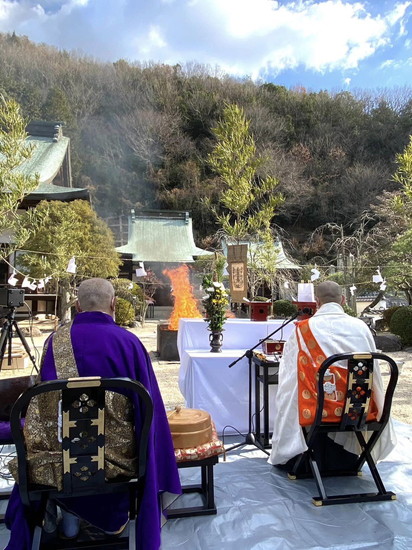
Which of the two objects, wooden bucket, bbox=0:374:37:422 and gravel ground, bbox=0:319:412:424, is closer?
wooden bucket, bbox=0:374:37:422

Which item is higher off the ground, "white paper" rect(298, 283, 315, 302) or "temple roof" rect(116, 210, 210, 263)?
"temple roof" rect(116, 210, 210, 263)

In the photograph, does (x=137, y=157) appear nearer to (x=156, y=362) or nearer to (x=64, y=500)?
(x=156, y=362)

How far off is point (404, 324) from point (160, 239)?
52.3ft

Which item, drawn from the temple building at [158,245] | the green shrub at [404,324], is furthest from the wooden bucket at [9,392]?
the temple building at [158,245]

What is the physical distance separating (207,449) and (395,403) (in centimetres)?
386

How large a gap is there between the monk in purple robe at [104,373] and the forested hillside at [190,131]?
2961cm

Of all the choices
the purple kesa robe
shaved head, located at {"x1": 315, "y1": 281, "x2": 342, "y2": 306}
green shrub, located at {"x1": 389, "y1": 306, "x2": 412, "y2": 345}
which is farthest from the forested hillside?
the purple kesa robe

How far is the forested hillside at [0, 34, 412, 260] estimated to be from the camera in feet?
110

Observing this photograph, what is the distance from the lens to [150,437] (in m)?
1.93

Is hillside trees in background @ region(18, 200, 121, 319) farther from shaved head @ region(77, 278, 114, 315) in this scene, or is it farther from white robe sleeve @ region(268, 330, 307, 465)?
shaved head @ region(77, 278, 114, 315)

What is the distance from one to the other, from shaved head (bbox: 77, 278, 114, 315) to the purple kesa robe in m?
0.04

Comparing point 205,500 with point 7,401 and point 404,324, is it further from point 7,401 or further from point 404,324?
point 404,324

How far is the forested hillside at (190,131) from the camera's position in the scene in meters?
33.5

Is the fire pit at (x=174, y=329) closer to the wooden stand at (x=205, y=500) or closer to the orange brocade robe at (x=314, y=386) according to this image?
the orange brocade robe at (x=314, y=386)
